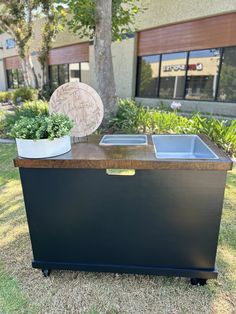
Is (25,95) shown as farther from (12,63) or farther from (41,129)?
(41,129)

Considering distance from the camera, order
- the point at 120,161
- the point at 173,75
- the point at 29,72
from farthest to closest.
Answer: the point at 29,72 → the point at 173,75 → the point at 120,161

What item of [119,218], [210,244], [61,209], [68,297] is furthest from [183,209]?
[68,297]

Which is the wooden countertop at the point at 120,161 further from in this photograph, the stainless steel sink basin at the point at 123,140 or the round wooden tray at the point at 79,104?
the round wooden tray at the point at 79,104

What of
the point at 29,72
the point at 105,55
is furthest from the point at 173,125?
the point at 29,72

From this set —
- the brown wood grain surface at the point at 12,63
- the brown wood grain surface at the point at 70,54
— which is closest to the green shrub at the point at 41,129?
the brown wood grain surface at the point at 70,54

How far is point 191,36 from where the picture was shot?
28.0 feet

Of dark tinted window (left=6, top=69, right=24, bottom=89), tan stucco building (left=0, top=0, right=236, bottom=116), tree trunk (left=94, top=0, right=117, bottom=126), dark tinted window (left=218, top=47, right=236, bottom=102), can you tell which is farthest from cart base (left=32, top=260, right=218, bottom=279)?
dark tinted window (left=6, top=69, right=24, bottom=89)

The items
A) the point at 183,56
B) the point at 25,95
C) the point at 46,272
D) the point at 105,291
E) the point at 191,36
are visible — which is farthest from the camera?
the point at 25,95

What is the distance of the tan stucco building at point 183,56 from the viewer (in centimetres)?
779

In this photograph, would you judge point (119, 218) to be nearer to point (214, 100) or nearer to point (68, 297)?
point (68, 297)

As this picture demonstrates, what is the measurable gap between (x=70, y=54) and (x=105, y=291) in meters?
14.7

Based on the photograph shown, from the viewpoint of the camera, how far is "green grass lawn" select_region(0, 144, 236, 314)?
1.76 meters

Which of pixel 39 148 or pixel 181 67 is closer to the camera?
pixel 39 148

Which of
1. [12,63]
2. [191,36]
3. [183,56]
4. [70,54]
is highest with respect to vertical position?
[191,36]
